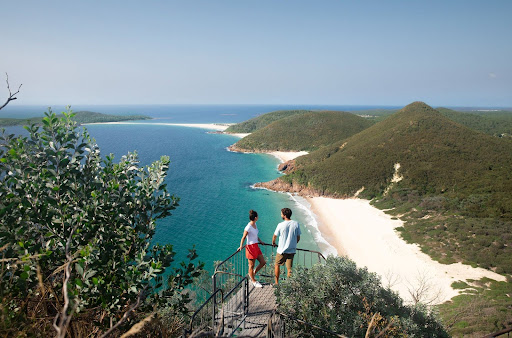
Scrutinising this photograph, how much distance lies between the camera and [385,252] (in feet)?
90.1

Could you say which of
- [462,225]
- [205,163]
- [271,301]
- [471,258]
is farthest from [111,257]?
[205,163]

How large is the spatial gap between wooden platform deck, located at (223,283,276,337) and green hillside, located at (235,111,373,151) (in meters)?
78.4

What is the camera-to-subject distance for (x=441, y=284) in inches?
861

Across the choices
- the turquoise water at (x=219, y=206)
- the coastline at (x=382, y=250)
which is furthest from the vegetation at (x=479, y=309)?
the turquoise water at (x=219, y=206)

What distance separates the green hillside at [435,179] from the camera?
89.2 feet

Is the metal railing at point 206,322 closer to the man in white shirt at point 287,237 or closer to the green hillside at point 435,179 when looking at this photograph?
the man in white shirt at point 287,237

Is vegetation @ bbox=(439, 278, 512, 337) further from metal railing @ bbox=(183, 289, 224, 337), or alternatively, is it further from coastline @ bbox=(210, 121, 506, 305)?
metal railing @ bbox=(183, 289, 224, 337)

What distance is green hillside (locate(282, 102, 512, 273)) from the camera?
89.2ft

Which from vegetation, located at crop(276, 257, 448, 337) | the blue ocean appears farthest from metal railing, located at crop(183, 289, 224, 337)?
the blue ocean

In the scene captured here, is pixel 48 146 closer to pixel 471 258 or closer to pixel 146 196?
pixel 146 196

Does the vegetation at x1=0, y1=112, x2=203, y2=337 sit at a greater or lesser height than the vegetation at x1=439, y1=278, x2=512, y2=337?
greater

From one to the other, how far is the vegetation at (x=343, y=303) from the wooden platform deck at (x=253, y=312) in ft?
2.56

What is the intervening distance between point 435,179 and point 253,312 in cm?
4287

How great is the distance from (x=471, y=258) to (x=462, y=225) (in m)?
5.91
